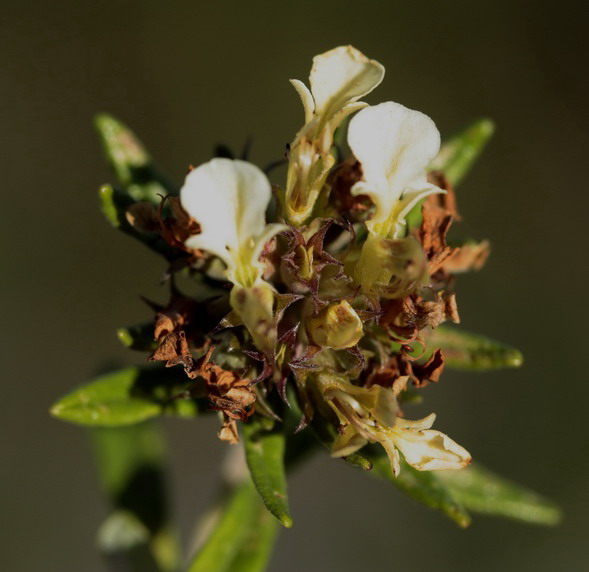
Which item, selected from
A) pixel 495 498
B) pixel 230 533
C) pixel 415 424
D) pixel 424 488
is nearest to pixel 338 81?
pixel 415 424

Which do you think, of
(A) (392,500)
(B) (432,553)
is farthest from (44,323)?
(B) (432,553)

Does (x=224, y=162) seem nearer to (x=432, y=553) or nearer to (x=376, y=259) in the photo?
(x=376, y=259)

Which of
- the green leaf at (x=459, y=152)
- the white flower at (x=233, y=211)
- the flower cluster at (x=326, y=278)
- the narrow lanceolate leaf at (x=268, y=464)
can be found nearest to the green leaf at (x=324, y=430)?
the flower cluster at (x=326, y=278)

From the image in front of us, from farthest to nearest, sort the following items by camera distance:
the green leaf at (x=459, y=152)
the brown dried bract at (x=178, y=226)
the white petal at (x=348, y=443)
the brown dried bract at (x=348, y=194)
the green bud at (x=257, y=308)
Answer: the green leaf at (x=459, y=152) < the brown dried bract at (x=348, y=194) < the brown dried bract at (x=178, y=226) < the white petal at (x=348, y=443) < the green bud at (x=257, y=308)

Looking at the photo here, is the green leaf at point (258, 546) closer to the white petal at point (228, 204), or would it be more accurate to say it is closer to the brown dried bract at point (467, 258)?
the brown dried bract at point (467, 258)

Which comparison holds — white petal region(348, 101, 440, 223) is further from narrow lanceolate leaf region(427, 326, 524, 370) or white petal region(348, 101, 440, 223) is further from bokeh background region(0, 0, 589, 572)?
bokeh background region(0, 0, 589, 572)

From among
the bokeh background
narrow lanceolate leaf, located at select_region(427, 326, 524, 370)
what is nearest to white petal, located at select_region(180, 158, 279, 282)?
narrow lanceolate leaf, located at select_region(427, 326, 524, 370)

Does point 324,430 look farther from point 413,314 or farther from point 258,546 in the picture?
point 258,546
